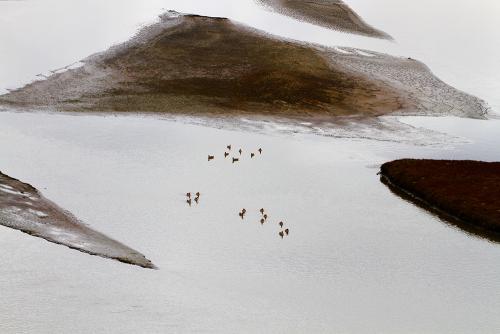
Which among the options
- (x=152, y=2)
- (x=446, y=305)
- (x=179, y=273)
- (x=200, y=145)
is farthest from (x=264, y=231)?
(x=152, y=2)

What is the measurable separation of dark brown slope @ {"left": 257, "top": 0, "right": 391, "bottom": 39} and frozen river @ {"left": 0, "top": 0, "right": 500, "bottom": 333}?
18.1 m

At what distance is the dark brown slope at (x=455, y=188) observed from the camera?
32406 millimetres

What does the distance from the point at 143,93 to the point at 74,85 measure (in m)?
3.58

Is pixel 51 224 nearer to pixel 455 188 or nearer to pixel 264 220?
pixel 264 220

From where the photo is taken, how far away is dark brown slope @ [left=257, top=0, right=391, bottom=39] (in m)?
64.7

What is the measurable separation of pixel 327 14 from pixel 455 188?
35.1 metres

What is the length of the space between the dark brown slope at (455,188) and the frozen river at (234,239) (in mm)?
946

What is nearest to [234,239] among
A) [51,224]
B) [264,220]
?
[264,220]

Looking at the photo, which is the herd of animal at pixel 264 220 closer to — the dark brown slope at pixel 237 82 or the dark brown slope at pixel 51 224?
the dark brown slope at pixel 51 224

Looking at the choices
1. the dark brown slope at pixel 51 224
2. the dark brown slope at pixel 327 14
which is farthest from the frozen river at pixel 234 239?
the dark brown slope at pixel 327 14

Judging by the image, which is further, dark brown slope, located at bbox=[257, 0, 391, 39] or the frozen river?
dark brown slope, located at bbox=[257, 0, 391, 39]

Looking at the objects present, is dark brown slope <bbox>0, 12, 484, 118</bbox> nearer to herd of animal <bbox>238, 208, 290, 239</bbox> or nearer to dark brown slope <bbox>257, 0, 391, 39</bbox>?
dark brown slope <bbox>257, 0, 391, 39</bbox>

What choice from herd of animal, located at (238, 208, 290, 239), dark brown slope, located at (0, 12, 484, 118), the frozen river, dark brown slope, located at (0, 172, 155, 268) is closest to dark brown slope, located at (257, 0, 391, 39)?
dark brown slope, located at (0, 12, 484, 118)

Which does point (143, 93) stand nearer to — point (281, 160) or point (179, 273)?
point (281, 160)
